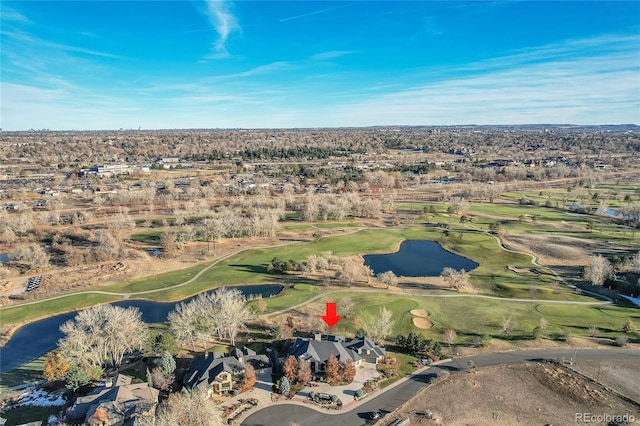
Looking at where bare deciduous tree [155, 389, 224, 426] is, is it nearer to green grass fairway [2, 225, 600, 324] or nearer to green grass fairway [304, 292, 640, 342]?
green grass fairway [304, 292, 640, 342]

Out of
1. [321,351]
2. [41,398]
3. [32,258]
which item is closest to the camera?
[41,398]

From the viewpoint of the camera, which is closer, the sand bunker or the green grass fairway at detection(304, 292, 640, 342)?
the green grass fairway at detection(304, 292, 640, 342)

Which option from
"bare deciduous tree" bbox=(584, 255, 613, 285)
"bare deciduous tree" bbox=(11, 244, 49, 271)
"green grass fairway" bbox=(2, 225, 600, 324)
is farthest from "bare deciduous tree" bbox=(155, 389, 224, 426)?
"bare deciduous tree" bbox=(584, 255, 613, 285)

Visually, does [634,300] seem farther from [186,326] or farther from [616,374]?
[186,326]

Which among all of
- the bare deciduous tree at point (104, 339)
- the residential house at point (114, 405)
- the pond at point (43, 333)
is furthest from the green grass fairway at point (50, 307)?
the residential house at point (114, 405)

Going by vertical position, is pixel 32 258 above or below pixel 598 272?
above

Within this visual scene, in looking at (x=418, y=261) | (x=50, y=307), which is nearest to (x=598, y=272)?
(x=418, y=261)

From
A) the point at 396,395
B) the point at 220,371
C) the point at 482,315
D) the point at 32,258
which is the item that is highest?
the point at 32,258

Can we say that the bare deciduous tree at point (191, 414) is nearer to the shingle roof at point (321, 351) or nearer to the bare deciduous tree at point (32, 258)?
the shingle roof at point (321, 351)
